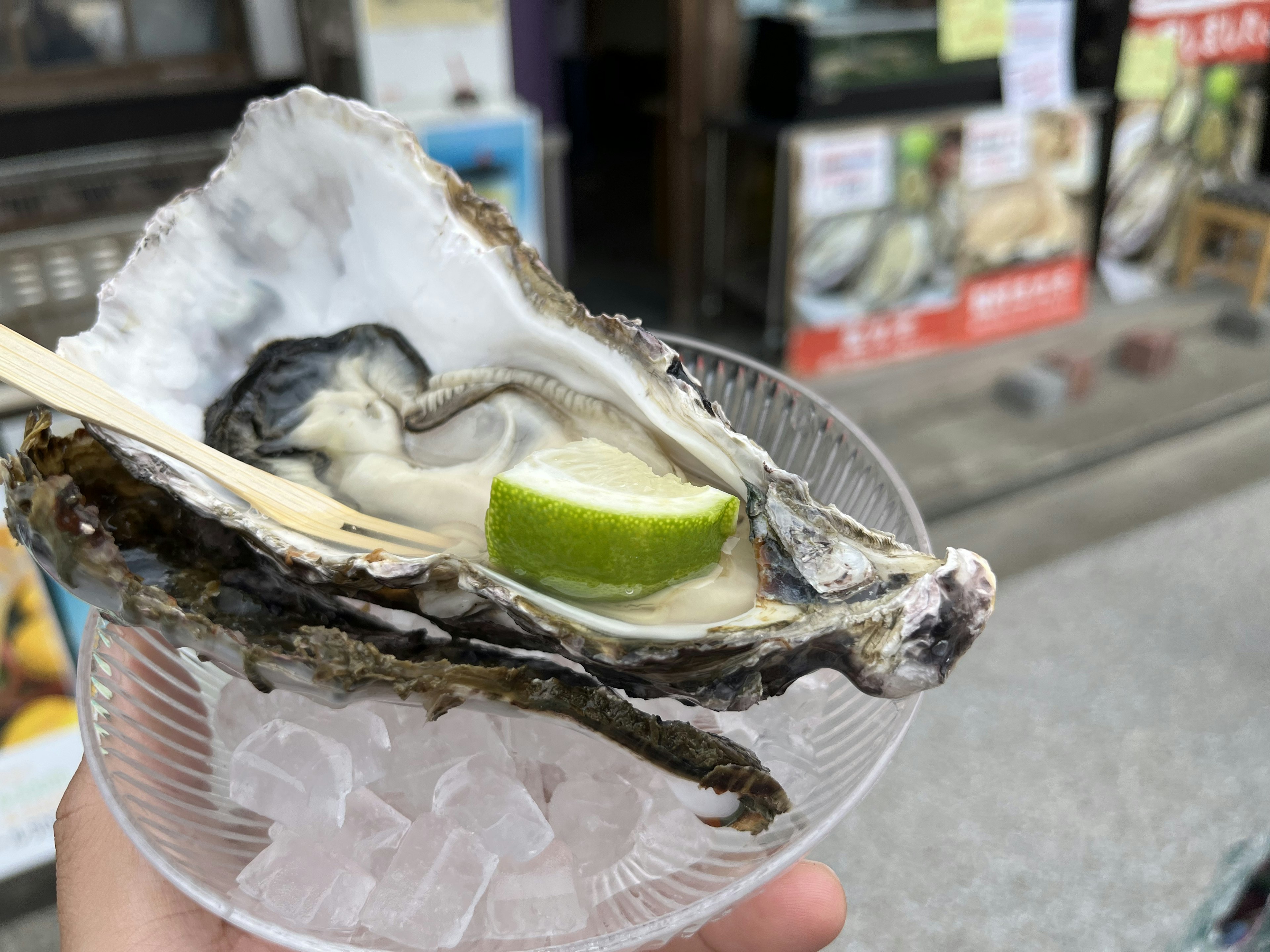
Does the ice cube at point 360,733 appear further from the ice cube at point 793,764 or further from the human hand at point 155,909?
the ice cube at point 793,764

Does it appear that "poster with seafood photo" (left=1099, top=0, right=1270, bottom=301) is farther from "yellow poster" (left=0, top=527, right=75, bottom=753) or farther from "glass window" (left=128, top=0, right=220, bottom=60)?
"yellow poster" (left=0, top=527, right=75, bottom=753)

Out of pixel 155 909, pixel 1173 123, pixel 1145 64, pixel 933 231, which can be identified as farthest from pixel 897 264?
pixel 155 909

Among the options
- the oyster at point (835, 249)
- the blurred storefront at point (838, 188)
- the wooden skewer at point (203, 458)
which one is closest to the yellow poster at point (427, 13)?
the blurred storefront at point (838, 188)

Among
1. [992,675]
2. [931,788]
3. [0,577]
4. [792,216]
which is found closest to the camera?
[0,577]

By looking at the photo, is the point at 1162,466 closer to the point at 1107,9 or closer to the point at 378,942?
the point at 1107,9

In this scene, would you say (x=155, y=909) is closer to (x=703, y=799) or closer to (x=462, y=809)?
(x=462, y=809)

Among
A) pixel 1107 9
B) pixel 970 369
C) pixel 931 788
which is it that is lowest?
pixel 931 788

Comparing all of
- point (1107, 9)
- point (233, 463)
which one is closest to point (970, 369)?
point (1107, 9)
